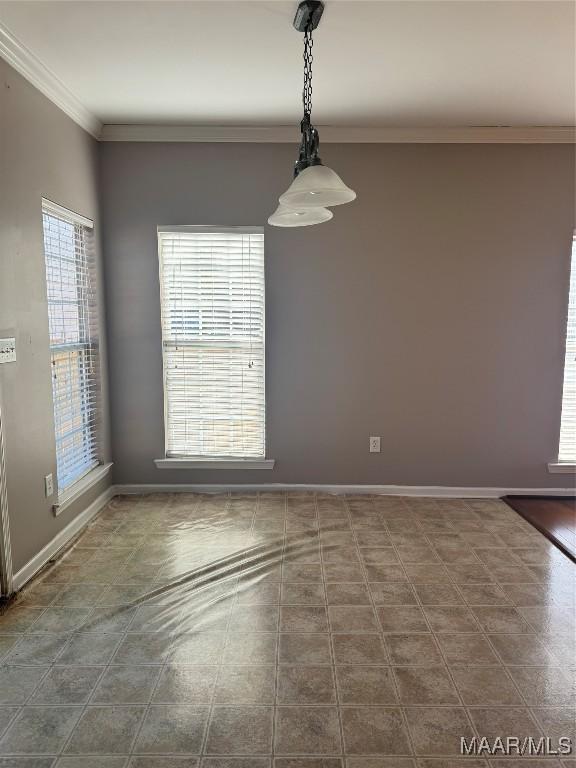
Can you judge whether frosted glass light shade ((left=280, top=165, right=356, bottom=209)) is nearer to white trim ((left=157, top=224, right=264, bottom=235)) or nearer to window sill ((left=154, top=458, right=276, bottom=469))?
white trim ((left=157, top=224, right=264, bottom=235))

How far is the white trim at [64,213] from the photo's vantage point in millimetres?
2825

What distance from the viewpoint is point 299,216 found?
7.54 ft

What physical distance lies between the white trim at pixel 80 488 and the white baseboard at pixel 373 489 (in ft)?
0.99

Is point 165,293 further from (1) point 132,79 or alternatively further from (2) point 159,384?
(1) point 132,79

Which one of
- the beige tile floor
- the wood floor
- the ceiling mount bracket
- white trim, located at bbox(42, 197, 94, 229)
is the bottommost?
the beige tile floor

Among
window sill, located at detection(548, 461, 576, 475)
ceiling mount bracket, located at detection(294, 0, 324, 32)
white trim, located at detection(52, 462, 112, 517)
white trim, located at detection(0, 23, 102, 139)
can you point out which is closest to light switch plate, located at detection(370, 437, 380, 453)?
window sill, located at detection(548, 461, 576, 475)

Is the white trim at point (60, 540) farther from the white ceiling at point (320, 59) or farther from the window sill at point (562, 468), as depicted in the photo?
the window sill at point (562, 468)

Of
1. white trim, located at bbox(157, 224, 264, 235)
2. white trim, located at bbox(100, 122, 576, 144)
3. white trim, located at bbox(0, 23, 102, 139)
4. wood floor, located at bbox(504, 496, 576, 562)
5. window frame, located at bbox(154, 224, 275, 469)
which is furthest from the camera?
window frame, located at bbox(154, 224, 275, 469)

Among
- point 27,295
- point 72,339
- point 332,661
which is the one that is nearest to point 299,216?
point 27,295

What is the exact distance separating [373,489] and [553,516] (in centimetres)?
123

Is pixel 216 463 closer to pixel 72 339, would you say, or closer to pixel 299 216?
pixel 72 339

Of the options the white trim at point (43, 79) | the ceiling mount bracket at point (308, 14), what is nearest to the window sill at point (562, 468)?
the ceiling mount bracket at point (308, 14)

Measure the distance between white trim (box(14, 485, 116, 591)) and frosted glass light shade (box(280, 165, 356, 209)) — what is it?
2214 mm

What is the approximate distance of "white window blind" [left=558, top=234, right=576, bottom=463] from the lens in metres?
3.69
